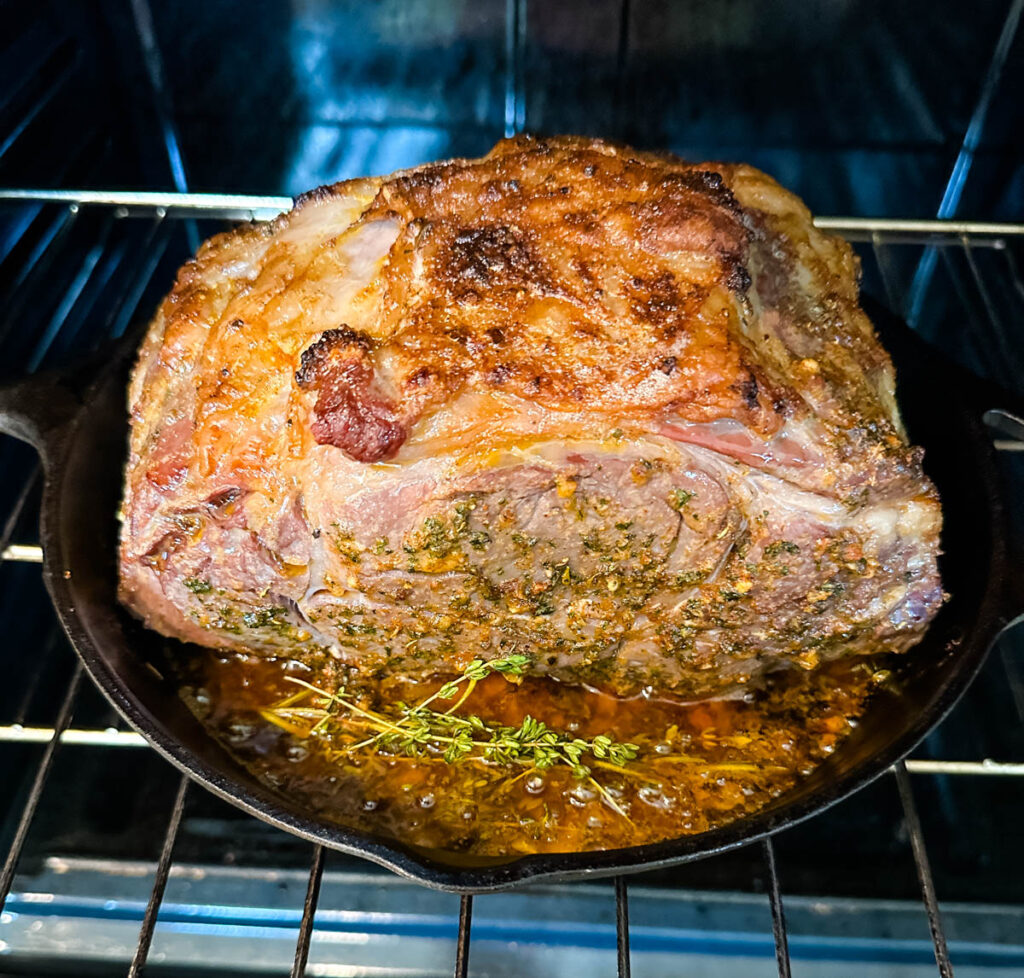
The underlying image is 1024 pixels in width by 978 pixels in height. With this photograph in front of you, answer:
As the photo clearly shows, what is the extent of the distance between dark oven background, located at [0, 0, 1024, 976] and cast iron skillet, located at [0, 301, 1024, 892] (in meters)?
0.29

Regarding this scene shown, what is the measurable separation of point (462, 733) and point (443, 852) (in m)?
0.34

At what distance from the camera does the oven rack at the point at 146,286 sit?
1.79 meters

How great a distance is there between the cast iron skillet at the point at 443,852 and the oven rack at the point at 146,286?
0.19m

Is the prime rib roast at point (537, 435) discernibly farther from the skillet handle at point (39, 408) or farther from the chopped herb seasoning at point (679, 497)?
the skillet handle at point (39, 408)

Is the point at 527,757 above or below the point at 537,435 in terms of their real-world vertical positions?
below

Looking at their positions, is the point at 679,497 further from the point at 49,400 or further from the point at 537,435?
the point at 49,400

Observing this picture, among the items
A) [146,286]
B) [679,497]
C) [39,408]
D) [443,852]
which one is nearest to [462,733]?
[443,852]

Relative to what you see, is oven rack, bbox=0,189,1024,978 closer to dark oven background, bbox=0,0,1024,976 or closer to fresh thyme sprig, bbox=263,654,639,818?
dark oven background, bbox=0,0,1024,976

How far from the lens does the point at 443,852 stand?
1.57m

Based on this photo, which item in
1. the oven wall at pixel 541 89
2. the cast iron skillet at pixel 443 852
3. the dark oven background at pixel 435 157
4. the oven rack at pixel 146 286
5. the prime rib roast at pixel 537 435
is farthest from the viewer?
the oven wall at pixel 541 89

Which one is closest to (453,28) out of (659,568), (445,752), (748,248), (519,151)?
(519,151)

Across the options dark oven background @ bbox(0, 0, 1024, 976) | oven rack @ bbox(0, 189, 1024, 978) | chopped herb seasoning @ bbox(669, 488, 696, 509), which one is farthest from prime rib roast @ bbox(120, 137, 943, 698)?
dark oven background @ bbox(0, 0, 1024, 976)

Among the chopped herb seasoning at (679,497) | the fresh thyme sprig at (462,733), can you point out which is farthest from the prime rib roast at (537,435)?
the fresh thyme sprig at (462,733)

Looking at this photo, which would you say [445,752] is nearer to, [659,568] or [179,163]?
[659,568]
